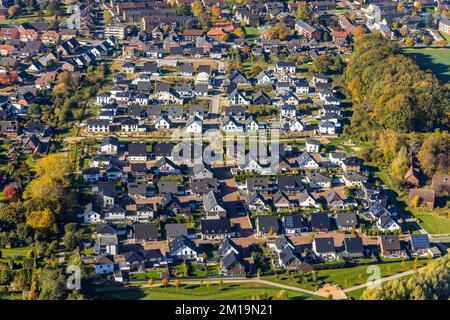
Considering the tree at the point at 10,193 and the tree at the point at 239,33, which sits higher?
the tree at the point at 239,33

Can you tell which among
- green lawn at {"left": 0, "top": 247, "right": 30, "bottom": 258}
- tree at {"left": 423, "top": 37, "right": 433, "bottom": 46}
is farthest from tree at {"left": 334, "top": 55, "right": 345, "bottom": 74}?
green lawn at {"left": 0, "top": 247, "right": 30, "bottom": 258}

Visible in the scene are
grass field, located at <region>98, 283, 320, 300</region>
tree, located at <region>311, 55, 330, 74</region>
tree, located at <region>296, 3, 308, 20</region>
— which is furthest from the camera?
tree, located at <region>296, 3, 308, 20</region>

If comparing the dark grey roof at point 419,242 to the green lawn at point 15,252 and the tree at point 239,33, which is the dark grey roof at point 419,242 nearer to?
the green lawn at point 15,252

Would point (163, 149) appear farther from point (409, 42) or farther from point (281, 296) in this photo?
point (409, 42)

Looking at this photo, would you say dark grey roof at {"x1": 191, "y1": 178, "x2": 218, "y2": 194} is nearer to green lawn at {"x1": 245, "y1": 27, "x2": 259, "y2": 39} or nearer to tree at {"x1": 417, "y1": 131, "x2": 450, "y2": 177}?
tree at {"x1": 417, "y1": 131, "x2": 450, "y2": 177}

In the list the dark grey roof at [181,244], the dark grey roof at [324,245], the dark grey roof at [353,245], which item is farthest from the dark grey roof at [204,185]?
the dark grey roof at [353,245]
